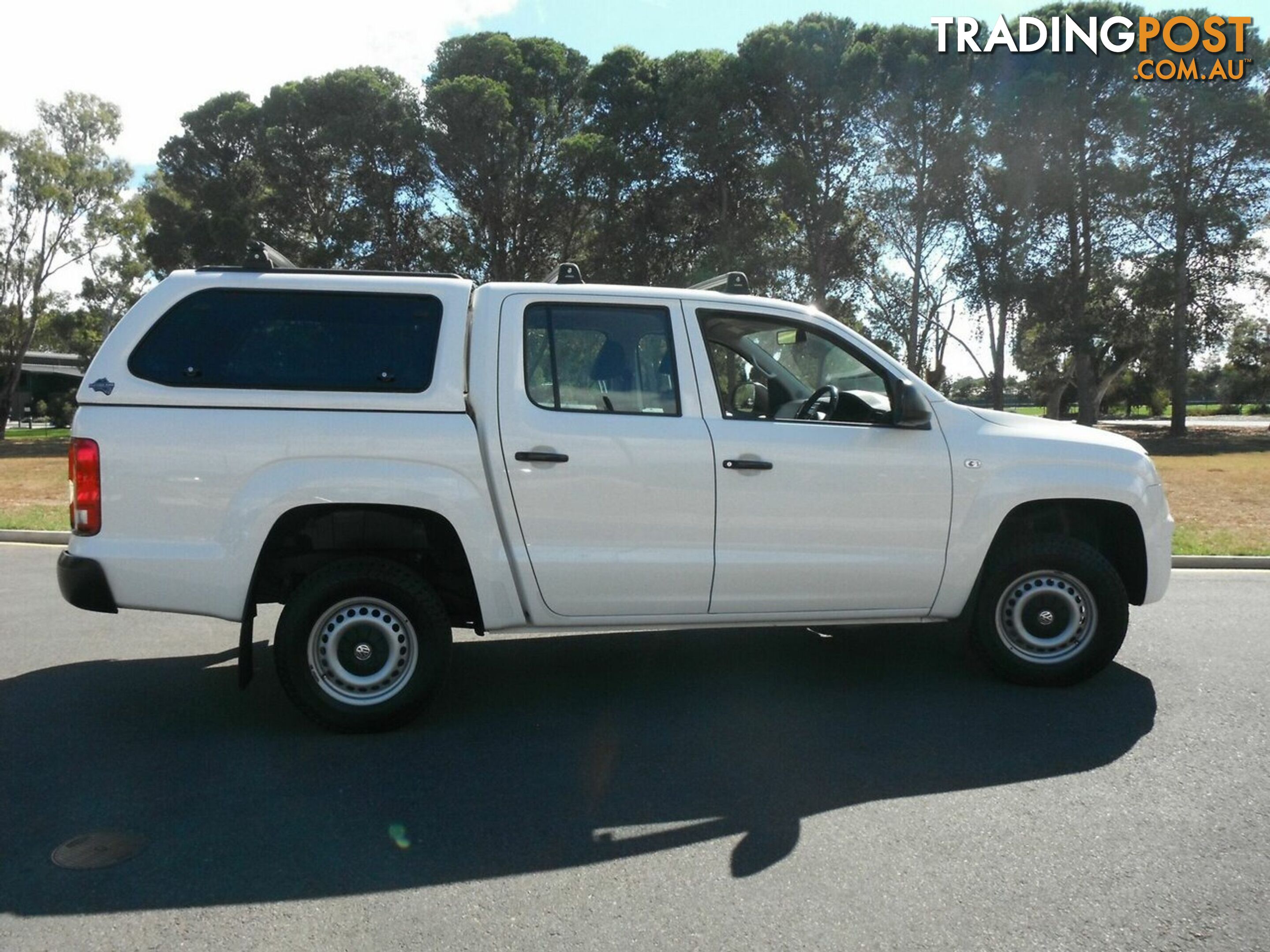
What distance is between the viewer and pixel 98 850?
351cm

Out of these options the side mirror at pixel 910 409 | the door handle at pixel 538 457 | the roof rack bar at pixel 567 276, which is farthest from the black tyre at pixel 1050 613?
the roof rack bar at pixel 567 276

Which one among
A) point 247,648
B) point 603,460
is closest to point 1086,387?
point 603,460

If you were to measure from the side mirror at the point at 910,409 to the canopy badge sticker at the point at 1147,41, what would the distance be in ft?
83.0

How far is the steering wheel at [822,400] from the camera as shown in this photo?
505 cm

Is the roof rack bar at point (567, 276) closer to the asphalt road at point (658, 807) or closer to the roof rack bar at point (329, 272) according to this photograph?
the roof rack bar at point (329, 272)

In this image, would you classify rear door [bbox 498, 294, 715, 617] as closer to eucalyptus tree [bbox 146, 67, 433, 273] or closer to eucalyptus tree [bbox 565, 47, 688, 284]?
eucalyptus tree [bbox 565, 47, 688, 284]

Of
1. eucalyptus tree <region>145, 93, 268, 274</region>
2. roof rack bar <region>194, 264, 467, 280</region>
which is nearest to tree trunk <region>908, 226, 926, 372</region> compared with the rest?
eucalyptus tree <region>145, 93, 268, 274</region>

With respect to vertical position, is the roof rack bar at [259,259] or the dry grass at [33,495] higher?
the roof rack bar at [259,259]

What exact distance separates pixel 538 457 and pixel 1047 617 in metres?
2.83

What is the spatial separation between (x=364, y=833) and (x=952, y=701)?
119 inches

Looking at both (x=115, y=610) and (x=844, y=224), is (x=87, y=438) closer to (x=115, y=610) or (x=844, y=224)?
(x=115, y=610)

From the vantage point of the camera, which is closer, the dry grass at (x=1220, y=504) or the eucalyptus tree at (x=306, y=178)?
the dry grass at (x=1220, y=504)

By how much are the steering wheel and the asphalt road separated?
4.80 feet

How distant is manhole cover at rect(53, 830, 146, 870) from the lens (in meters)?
3.40
